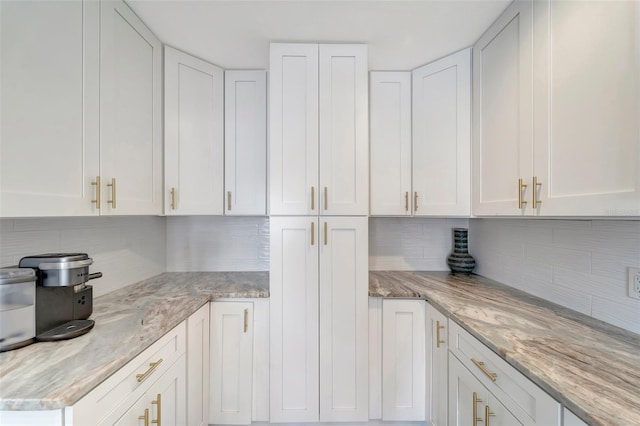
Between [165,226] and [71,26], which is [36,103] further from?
[165,226]

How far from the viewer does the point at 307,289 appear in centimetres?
160

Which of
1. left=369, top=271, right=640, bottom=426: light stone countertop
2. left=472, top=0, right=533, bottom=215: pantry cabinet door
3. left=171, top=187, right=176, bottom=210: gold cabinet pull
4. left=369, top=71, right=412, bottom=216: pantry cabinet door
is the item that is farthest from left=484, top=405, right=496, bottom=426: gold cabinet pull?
left=171, top=187, right=176, bottom=210: gold cabinet pull

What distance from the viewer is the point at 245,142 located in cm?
192

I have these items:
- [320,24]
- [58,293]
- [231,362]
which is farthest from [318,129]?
[231,362]

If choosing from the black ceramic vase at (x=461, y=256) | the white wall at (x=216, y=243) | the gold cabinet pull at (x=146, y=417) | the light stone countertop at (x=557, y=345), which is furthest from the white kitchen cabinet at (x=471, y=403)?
the white wall at (x=216, y=243)

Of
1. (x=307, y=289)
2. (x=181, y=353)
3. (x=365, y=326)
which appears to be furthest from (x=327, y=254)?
(x=181, y=353)

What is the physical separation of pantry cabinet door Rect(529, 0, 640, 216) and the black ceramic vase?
104 centimetres

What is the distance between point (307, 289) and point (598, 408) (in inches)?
48.1

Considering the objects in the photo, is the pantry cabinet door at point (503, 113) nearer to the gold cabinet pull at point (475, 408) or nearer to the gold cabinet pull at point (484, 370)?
the gold cabinet pull at point (484, 370)

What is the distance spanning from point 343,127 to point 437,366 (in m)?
1.50

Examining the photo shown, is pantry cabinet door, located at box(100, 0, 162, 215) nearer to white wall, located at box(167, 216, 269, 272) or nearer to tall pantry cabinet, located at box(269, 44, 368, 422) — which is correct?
white wall, located at box(167, 216, 269, 272)

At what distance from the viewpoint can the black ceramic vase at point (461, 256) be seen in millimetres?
2062

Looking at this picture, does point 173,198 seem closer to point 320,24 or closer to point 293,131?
point 293,131

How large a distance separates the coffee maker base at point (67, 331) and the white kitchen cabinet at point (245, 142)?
1.02 meters
